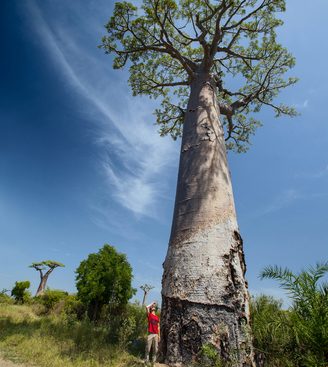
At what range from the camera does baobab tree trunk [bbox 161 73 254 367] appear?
3385 mm

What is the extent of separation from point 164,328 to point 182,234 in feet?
3.93

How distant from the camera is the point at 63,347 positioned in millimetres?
4652

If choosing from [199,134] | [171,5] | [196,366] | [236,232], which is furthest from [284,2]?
[196,366]

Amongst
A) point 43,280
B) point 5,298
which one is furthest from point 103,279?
point 43,280

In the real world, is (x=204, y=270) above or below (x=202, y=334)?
above

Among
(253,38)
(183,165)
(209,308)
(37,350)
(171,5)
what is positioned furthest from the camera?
(253,38)

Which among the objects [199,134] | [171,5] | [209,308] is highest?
[171,5]

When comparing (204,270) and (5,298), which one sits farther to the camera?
(5,298)

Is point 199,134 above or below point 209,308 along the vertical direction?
above

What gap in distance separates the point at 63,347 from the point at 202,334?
2.52m

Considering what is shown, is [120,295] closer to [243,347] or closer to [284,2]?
[243,347]

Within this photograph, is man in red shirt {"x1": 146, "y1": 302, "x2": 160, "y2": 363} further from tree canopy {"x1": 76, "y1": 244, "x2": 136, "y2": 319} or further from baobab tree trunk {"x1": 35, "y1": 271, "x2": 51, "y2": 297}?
baobab tree trunk {"x1": 35, "y1": 271, "x2": 51, "y2": 297}

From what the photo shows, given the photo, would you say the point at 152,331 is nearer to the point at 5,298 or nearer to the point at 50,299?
the point at 50,299

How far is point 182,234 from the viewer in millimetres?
4070
